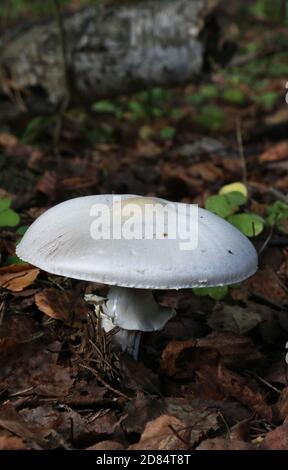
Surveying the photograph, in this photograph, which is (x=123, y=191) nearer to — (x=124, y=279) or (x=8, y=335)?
(x=8, y=335)

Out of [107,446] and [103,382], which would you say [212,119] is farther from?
[107,446]

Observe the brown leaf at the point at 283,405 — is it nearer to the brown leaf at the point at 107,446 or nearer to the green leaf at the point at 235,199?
the brown leaf at the point at 107,446

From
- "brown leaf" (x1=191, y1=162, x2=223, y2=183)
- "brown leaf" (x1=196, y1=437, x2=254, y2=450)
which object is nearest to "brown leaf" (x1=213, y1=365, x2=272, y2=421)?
"brown leaf" (x1=196, y1=437, x2=254, y2=450)

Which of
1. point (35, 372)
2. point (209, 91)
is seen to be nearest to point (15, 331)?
point (35, 372)

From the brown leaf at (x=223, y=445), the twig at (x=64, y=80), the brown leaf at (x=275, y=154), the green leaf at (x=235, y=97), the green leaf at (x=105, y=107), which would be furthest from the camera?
the green leaf at (x=235, y=97)

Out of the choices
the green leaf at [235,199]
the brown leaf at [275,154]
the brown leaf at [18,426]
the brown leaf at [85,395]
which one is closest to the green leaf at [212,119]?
the brown leaf at [275,154]

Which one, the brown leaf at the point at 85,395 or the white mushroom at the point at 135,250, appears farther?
the brown leaf at the point at 85,395
